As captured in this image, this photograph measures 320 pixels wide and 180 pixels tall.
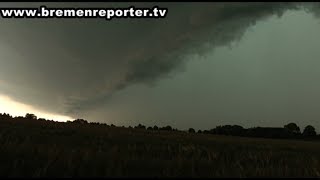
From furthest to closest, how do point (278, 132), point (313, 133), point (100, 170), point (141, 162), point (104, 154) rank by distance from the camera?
point (313, 133)
point (278, 132)
point (104, 154)
point (141, 162)
point (100, 170)

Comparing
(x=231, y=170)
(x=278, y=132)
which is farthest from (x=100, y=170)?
(x=278, y=132)

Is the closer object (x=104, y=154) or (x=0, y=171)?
(x=0, y=171)

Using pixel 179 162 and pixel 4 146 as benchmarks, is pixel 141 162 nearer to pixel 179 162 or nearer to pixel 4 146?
pixel 179 162

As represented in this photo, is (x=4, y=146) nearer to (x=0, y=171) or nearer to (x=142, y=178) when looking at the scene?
(x=0, y=171)

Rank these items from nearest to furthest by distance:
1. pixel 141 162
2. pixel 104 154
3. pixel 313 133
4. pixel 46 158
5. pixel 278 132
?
pixel 46 158 < pixel 141 162 < pixel 104 154 < pixel 278 132 < pixel 313 133

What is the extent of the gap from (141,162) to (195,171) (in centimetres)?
119

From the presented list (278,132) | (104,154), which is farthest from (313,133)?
(104,154)

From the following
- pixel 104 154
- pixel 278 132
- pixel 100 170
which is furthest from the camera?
pixel 278 132

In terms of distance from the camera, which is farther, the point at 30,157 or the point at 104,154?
the point at 104,154

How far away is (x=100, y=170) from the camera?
806cm

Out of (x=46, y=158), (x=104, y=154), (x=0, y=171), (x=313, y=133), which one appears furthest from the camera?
(x=313, y=133)

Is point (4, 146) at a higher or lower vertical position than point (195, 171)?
higher

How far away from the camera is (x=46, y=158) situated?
862cm

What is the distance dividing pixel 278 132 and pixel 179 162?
148627 millimetres
